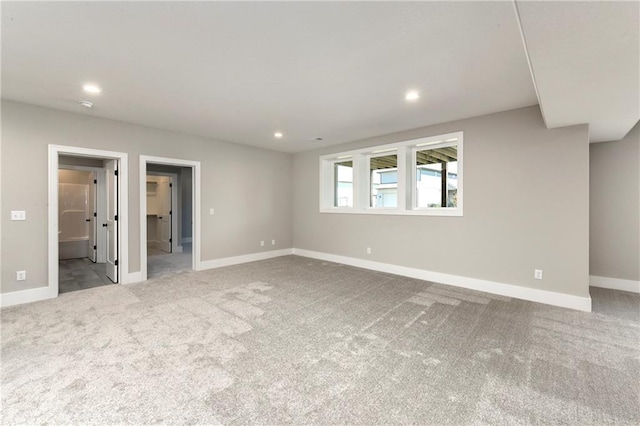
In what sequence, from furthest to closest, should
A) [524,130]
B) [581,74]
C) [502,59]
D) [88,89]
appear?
[524,130] < [88,89] < [502,59] < [581,74]

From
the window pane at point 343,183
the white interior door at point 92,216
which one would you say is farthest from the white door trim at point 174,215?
the window pane at point 343,183

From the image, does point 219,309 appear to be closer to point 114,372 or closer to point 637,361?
point 114,372

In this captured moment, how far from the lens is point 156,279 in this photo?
4.77 meters

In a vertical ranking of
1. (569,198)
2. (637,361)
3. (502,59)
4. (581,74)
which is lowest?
(637,361)

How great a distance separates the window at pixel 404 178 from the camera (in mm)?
4648

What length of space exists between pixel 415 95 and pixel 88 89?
152 inches

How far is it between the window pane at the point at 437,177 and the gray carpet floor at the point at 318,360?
175 cm

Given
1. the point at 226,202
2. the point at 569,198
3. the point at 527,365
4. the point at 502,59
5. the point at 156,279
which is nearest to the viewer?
the point at 527,365

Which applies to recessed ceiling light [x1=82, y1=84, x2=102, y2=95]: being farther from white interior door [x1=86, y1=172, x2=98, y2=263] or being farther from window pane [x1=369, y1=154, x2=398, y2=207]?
Answer: window pane [x1=369, y1=154, x2=398, y2=207]

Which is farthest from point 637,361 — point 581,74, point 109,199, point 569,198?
point 109,199

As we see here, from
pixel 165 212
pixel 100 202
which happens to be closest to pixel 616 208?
pixel 100 202

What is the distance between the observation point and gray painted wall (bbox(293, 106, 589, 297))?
3.44 m

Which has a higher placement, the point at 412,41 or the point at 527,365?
the point at 412,41

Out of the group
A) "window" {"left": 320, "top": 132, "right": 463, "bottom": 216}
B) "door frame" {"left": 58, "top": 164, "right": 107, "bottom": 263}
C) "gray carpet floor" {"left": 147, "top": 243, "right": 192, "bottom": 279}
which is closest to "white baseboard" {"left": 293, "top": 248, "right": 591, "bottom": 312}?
"window" {"left": 320, "top": 132, "right": 463, "bottom": 216}
